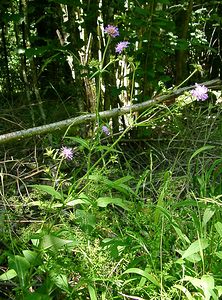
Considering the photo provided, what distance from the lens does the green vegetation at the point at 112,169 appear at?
4.81 feet

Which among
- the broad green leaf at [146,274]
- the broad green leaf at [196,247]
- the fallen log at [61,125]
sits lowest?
the broad green leaf at [146,274]

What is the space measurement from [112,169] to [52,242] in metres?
0.86

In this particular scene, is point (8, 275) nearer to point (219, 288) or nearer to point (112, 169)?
point (219, 288)

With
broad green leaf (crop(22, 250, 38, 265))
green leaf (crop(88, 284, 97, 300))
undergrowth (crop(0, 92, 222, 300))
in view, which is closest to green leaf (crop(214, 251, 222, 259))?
undergrowth (crop(0, 92, 222, 300))

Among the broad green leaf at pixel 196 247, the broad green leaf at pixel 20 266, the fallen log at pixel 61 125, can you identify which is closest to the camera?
the broad green leaf at pixel 20 266

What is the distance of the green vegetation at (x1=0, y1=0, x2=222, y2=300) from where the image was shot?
1466 mm

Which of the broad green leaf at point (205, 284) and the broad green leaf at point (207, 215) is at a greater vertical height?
the broad green leaf at point (207, 215)

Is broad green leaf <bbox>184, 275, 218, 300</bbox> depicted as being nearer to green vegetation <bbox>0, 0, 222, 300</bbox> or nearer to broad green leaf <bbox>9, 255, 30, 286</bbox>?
green vegetation <bbox>0, 0, 222, 300</bbox>

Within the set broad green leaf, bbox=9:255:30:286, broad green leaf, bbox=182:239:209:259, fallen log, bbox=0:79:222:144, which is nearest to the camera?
broad green leaf, bbox=9:255:30:286

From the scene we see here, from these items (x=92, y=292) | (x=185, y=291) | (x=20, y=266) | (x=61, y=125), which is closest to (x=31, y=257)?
(x=20, y=266)

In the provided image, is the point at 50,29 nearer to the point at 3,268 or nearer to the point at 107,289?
the point at 3,268

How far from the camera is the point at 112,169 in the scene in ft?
7.18

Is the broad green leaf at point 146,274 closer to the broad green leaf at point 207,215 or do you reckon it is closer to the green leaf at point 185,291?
the green leaf at point 185,291

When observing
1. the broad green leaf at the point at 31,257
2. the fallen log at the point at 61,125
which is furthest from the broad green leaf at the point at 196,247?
the fallen log at the point at 61,125
